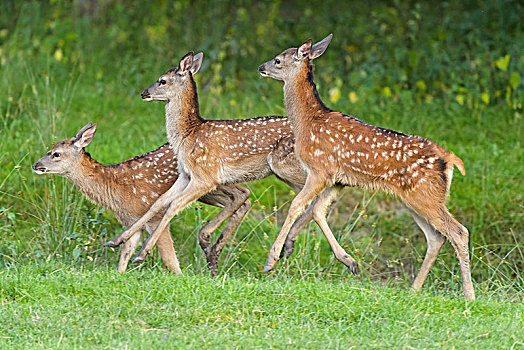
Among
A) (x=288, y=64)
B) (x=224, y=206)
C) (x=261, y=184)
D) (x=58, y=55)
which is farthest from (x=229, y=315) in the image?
(x=58, y=55)

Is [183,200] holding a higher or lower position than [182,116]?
lower

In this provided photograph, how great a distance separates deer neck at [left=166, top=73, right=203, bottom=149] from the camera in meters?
7.60

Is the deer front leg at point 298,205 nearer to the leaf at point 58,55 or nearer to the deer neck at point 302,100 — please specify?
the deer neck at point 302,100

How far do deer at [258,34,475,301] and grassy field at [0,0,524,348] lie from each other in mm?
480

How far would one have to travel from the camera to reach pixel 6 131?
32.3 ft

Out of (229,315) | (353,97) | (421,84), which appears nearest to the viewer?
(229,315)

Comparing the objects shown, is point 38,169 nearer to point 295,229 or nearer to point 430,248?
point 295,229

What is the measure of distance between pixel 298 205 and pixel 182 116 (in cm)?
141

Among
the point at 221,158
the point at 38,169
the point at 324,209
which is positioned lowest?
the point at 324,209

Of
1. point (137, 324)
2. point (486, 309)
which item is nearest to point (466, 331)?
point (486, 309)

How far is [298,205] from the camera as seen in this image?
7.03m

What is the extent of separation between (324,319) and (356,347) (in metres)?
0.59

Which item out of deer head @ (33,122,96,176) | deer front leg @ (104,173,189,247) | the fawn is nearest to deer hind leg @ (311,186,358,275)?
the fawn

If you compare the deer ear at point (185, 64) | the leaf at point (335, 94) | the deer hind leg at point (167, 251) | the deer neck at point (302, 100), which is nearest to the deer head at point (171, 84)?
the deer ear at point (185, 64)
